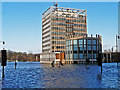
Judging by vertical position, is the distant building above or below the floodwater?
above

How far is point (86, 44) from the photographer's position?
147 m

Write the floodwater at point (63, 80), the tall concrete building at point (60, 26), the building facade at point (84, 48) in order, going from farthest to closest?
the tall concrete building at point (60, 26), the building facade at point (84, 48), the floodwater at point (63, 80)

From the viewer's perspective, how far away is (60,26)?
184 metres

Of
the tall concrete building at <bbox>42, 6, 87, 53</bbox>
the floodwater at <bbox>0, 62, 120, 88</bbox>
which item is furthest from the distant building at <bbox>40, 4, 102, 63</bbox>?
the floodwater at <bbox>0, 62, 120, 88</bbox>

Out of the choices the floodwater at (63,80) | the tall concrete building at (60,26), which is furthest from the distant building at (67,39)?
the floodwater at (63,80)

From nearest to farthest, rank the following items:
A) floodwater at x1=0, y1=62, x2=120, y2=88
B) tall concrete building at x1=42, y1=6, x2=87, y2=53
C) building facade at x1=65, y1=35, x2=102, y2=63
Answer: floodwater at x1=0, y1=62, x2=120, y2=88, building facade at x1=65, y1=35, x2=102, y2=63, tall concrete building at x1=42, y1=6, x2=87, y2=53

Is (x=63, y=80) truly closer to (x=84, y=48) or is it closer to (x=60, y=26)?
(x=84, y=48)

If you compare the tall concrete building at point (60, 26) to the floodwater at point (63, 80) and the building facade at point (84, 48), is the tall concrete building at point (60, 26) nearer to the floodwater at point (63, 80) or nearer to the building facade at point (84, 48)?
the building facade at point (84, 48)

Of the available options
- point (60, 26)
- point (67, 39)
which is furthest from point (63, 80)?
point (60, 26)

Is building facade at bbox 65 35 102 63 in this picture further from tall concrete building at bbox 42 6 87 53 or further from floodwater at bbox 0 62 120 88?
floodwater at bbox 0 62 120 88

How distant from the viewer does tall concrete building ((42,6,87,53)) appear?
18125 centimetres

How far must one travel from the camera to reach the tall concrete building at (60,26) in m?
181

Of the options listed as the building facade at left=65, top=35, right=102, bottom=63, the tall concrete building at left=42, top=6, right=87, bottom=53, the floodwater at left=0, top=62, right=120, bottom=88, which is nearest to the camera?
the floodwater at left=0, top=62, right=120, bottom=88

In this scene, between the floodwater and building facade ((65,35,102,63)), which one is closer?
the floodwater
